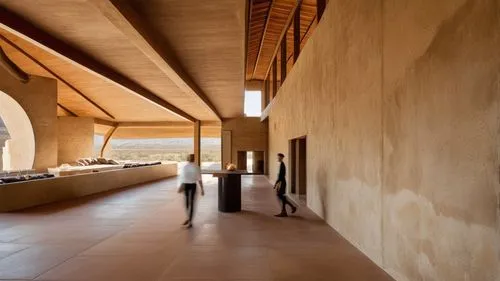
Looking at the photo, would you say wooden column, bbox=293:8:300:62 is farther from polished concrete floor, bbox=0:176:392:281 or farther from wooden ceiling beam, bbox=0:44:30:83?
wooden ceiling beam, bbox=0:44:30:83

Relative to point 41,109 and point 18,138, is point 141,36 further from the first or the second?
point 18,138

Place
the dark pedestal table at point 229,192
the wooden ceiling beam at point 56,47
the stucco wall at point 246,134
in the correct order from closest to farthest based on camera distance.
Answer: the wooden ceiling beam at point 56,47, the dark pedestal table at point 229,192, the stucco wall at point 246,134

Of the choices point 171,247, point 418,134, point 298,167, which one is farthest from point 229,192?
point 418,134

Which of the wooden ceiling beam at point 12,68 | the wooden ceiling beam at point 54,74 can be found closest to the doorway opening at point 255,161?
the wooden ceiling beam at point 54,74

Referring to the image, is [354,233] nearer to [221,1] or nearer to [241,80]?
[221,1]

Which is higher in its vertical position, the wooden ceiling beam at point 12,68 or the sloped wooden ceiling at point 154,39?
the wooden ceiling beam at point 12,68

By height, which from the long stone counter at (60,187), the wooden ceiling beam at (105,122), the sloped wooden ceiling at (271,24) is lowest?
the long stone counter at (60,187)

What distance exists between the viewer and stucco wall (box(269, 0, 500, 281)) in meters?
2.96

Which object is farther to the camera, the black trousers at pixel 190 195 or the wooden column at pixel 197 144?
the wooden column at pixel 197 144

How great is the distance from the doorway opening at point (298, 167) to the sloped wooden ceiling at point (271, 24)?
16.6 ft

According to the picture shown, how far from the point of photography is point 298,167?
1352 centimetres

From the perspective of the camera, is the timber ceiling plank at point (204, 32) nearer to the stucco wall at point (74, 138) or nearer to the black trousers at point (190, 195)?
the black trousers at point (190, 195)

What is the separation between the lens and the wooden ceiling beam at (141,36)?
260 inches

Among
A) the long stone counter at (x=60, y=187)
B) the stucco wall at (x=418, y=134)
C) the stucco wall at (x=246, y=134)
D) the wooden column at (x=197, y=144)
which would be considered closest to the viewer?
the stucco wall at (x=418, y=134)
